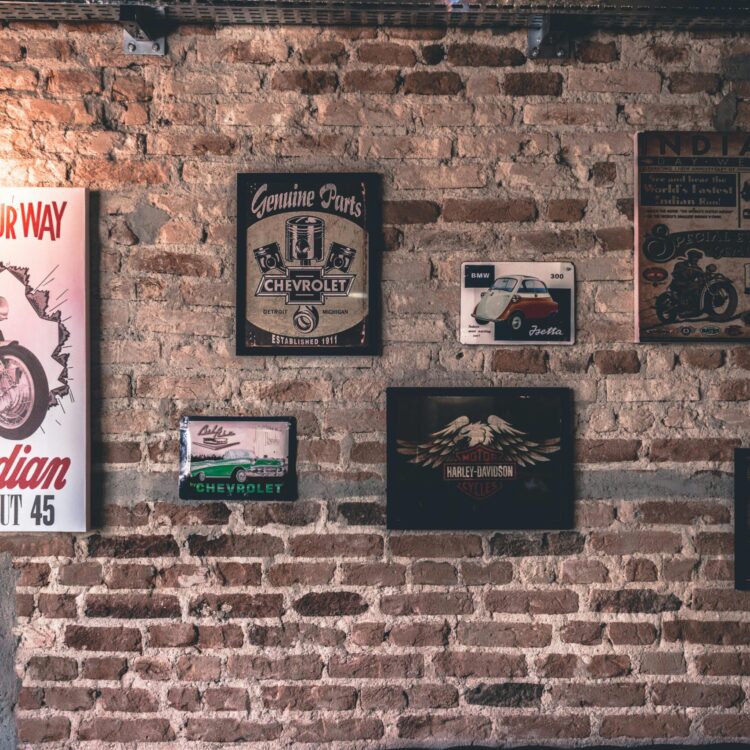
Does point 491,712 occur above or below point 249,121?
below

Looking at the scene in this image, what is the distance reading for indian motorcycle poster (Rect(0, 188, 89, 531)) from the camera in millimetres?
1680

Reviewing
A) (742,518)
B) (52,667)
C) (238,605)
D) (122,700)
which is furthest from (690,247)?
(52,667)

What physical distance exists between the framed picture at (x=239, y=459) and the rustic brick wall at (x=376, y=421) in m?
0.05

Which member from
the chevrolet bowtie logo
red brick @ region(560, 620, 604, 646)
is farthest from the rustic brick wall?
the chevrolet bowtie logo

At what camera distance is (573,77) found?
5.57ft

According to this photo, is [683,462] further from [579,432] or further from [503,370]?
[503,370]

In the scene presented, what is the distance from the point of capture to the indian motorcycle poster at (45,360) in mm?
1680

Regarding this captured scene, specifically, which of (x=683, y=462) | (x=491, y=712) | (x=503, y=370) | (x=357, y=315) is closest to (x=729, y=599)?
(x=683, y=462)

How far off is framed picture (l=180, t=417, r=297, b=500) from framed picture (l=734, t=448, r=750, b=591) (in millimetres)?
1267

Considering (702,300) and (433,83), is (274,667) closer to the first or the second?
(702,300)

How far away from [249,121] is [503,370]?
1019 millimetres

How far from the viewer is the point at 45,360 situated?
168 cm

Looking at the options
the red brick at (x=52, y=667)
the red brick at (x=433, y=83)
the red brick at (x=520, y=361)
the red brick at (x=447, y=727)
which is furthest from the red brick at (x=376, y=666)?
the red brick at (x=433, y=83)

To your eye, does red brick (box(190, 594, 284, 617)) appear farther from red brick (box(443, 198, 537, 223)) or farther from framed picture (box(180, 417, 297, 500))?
red brick (box(443, 198, 537, 223))
